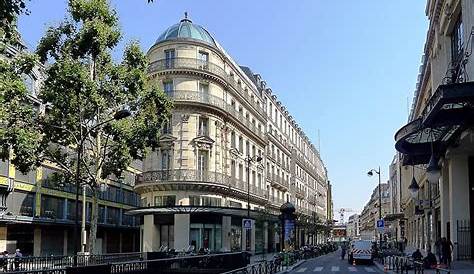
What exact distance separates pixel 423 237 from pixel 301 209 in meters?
41.2

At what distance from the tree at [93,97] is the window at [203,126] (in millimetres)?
18857

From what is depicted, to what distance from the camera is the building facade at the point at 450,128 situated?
20.4 meters

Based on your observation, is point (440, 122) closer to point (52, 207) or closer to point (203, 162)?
point (203, 162)

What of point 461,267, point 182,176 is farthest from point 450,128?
point 182,176

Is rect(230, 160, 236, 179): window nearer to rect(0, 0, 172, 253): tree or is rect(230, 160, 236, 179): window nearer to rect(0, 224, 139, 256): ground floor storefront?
rect(0, 224, 139, 256): ground floor storefront

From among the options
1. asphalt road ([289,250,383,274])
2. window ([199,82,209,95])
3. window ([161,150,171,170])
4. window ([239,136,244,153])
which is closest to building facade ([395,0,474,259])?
asphalt road ([289,250,383,274])

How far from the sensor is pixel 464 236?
1103 inches

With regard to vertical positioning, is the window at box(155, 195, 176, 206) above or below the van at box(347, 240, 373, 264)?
above

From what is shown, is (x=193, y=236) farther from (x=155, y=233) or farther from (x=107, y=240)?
(x=107, y=240)

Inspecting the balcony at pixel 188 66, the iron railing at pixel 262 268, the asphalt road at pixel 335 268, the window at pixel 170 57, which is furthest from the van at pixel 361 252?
the window at pixel 170 57

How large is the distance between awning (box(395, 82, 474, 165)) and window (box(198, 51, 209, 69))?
71.0ft

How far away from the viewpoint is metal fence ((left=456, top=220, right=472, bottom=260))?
27.9 meters

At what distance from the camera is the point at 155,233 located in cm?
4806

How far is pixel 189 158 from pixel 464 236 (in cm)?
2493
